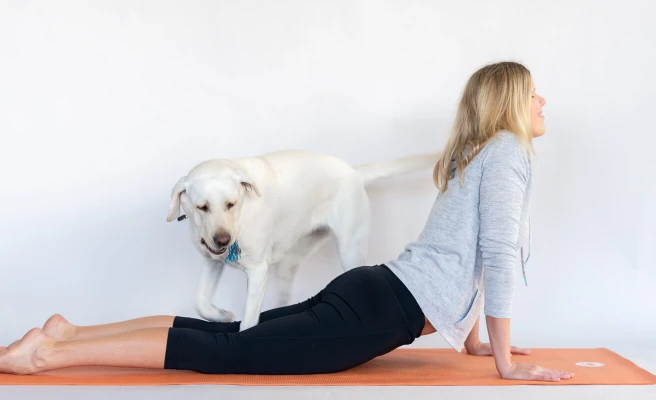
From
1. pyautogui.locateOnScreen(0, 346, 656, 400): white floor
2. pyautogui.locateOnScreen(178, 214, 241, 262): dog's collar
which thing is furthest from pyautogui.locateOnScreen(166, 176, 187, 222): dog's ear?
pyautogui.locateOnScreen(0, 346, 656, 400): white floor

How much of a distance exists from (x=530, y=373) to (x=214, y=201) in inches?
46.9

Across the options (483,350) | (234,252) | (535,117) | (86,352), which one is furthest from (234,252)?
(535,117)

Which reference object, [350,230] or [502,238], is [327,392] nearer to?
[502,238]

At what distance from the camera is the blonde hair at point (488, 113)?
89.9 inches

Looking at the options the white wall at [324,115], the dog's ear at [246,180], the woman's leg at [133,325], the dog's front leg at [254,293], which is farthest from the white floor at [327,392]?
the white wall at [324,115]

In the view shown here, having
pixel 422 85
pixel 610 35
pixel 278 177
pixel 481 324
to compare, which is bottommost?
pixel 481 324

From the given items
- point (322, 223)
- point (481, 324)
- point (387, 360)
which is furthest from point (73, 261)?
point (481, 324)

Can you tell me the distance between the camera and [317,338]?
2.16 meters

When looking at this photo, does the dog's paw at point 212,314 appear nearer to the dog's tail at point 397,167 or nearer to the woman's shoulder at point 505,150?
the dog's tail at point 397,167

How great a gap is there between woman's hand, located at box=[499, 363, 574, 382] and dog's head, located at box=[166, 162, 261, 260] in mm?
1021

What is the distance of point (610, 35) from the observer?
3352 mm

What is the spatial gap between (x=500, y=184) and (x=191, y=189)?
1.08 metres

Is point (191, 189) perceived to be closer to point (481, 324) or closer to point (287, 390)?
point (287, 390)

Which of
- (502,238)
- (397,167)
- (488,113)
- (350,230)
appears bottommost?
(350,230)
